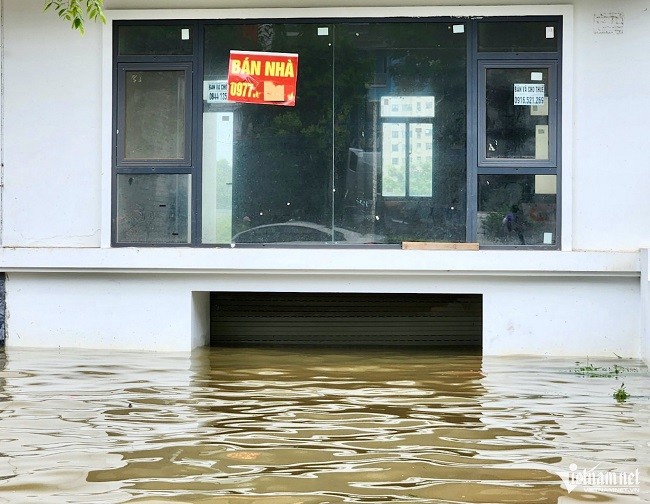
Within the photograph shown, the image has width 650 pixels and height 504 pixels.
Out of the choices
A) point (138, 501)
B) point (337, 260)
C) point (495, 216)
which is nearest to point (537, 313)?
point (495, 216)

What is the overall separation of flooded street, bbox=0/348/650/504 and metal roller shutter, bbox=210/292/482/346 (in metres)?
2.04

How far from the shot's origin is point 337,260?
10.7m

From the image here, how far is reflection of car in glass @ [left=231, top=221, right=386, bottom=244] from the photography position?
36.4ft

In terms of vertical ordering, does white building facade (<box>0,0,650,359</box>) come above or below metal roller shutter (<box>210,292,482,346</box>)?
above

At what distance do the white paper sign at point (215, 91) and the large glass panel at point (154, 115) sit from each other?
0.25 m

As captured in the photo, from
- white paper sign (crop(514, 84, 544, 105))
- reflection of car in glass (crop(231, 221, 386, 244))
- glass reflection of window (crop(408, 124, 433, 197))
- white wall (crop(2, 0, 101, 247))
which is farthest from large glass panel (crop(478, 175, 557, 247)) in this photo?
white wall (crop(2, 0, 101, 247))

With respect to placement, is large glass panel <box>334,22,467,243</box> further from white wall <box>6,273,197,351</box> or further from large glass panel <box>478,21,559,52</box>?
white wall <box>6,273,197,351</box>

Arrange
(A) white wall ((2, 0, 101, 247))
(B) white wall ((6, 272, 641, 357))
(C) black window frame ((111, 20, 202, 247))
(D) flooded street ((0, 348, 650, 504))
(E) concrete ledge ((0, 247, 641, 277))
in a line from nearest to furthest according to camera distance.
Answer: (D) flooded street ((0, 348, 650, 504)), (E) concrete ledge ((0, 247, 641, 277)), (B) white wall ((6, 272, 641, 357)), (C) black window frame ((111, 20, 202, 247)), (A) white wall ((2, 0, 101, 247))

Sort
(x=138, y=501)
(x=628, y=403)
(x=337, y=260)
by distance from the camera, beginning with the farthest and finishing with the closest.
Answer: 1. (x=337, y=260)
2. (x=628, y=403)
3. (x=138, y=501)

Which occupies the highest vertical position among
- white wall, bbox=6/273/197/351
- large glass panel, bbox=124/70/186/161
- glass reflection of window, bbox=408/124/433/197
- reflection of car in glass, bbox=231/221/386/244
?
large glass panel, bbox=124/70/186/161

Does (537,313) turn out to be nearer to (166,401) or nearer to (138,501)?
Result: (166,401)

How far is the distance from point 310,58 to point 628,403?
520 centimetres

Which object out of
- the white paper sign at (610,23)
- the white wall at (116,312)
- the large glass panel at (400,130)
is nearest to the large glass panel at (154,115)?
the white wall at (116,312)

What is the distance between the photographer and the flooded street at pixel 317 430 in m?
5.20
